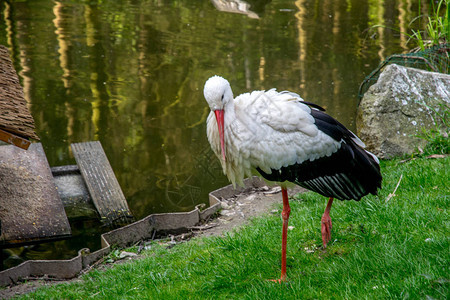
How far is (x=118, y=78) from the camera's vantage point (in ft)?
34.3

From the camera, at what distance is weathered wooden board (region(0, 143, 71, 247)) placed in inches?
218

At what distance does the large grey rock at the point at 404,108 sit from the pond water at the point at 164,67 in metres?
2.20

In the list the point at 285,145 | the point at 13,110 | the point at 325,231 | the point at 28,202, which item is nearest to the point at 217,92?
the point at 285,145

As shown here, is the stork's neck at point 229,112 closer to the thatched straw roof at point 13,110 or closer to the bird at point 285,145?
the bird at point 285,145


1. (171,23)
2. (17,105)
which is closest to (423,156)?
(17,105)

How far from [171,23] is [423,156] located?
913 cm

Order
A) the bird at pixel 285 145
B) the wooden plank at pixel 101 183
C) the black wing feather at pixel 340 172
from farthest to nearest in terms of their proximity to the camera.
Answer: the wooden plank at pixel 101 183, the black wing feather at pixel 340 172, the bird at pixel 285 145

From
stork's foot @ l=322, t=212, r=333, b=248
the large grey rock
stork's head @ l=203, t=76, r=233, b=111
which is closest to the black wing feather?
stork's foot @ l=322, t=212, r=333, b=248

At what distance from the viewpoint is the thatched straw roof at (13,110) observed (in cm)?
488

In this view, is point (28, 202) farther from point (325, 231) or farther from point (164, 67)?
point (164, 67)

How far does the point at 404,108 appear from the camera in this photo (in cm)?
660

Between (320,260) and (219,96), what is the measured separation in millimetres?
1439

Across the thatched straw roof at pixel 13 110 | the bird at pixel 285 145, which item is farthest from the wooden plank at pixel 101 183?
the bird at pixel 285 145

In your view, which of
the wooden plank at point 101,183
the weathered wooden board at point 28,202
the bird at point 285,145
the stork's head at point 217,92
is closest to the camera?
the stork's head at point 217,92
